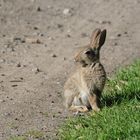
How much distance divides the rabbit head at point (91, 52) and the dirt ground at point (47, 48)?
68 cm

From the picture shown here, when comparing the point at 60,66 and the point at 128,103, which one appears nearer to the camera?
the point at 128,103

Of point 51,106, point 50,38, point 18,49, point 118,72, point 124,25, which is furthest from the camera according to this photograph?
point 124,25

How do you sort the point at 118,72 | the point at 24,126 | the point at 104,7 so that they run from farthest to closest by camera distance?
the point at 104,7 < the point at 118,72 < the point at 24,126

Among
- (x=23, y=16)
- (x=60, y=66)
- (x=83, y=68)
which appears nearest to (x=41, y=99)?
(x=83, y=68)

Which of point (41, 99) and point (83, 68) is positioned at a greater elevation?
point (83, 68)

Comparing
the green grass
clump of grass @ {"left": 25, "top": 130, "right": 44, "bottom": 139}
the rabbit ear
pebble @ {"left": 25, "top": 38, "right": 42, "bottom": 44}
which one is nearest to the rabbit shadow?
the green grass

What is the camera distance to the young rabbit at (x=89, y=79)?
Result: 7.33 meters

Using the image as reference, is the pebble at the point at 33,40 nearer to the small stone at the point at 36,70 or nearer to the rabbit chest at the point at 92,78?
the small stone at the point at 36,70

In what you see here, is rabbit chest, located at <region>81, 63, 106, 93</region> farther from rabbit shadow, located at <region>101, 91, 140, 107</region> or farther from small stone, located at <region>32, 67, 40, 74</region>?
small stone, located at <region>32, 67, 40, 74</region>

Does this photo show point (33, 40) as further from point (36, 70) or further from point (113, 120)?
point (113, 120)

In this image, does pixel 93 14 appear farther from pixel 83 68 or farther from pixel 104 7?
pixel 83 68

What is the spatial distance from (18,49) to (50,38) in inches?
35.2

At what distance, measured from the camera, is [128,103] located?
731 cm

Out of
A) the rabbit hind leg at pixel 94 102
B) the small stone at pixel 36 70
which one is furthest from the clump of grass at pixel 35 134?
the small stone at pixel 36 70
